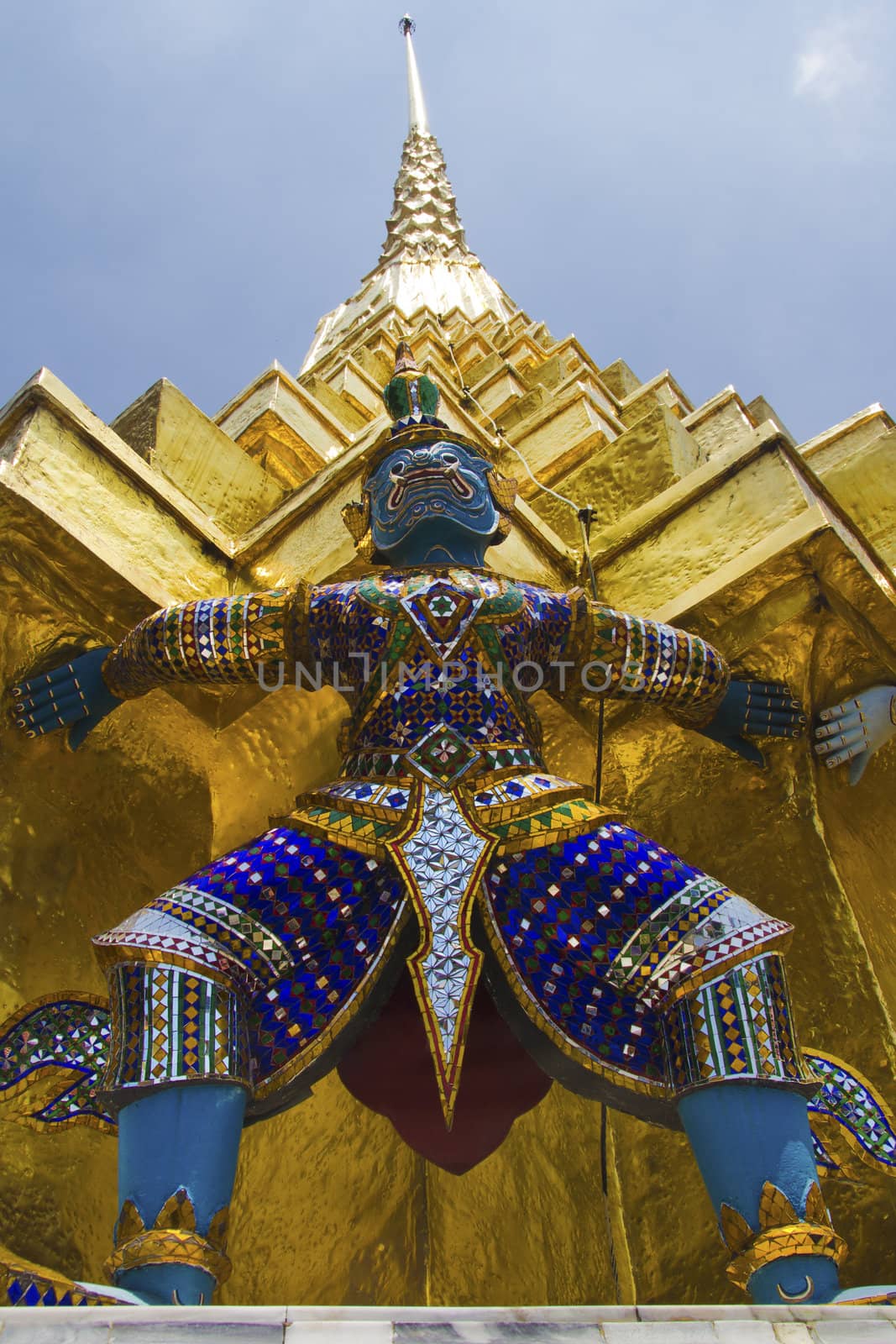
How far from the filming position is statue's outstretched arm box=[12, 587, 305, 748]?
3.38 meters

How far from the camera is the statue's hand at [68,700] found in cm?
347

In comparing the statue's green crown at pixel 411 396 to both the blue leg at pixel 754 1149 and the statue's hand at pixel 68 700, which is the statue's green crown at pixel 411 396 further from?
the blue leg at pixel 754 1149

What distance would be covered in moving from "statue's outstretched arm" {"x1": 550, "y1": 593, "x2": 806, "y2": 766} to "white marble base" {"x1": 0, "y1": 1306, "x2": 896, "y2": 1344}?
183 centimetres

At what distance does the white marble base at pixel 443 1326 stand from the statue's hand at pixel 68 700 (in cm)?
194

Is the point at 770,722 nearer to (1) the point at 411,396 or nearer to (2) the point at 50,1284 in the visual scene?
(1) the point at 411,396

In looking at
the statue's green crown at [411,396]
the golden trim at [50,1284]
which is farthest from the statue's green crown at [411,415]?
the golden trim at [50,1284]

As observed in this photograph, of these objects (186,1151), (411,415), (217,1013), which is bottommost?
(186,1151)

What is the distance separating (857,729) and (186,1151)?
236cm

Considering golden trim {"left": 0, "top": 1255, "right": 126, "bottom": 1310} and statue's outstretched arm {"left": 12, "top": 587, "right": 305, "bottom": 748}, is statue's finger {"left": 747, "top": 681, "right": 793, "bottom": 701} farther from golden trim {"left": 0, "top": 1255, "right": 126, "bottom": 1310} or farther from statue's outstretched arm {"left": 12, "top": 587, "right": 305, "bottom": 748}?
golden trim {"left": 0, "top": 1255, "right": 126, "bottom": 1310}

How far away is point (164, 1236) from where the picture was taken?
2.21m

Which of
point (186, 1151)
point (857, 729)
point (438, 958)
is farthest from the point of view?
point (857, 729)

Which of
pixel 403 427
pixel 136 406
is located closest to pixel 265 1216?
pixel 403 427

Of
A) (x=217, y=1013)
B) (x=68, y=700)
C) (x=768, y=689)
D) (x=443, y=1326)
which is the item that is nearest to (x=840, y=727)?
(x=768, y=689)

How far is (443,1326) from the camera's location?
181 centimetres
